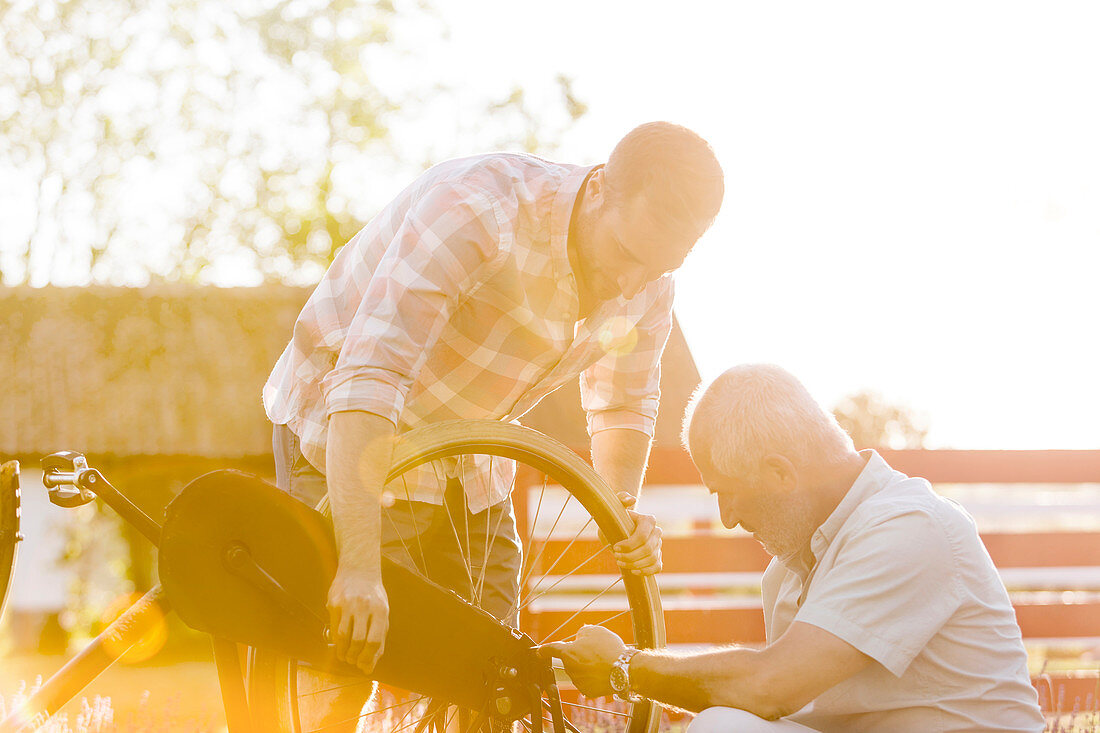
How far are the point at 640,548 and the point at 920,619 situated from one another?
0.64 m

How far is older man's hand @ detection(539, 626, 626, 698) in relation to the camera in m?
2.23

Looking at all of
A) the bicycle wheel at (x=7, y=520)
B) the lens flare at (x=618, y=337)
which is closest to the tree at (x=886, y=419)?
the lens flare at (x=618, y=337)

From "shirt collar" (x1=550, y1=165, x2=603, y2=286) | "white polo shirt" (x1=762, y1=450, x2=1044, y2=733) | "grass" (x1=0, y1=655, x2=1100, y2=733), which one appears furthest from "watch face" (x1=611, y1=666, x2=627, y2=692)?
"shirt collar" (x1=550, y1=165, x2=603, y2=286)

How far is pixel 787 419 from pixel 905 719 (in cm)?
60

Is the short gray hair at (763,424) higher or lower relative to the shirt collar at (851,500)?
higher

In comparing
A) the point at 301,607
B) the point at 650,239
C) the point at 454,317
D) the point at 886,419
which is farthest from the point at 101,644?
the point at 886,419

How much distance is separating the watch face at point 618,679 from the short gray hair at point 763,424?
466 millimetres

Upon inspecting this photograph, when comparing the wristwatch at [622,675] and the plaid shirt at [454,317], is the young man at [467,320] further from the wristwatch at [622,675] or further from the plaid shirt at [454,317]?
the wristwatch at [622,675]

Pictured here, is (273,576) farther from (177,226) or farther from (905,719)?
(177,226)

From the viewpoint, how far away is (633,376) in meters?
2.73

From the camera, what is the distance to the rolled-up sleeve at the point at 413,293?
1.83 meters

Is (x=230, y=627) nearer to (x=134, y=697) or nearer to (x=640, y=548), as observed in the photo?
(x=640, y=548)

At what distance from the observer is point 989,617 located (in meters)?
2.02

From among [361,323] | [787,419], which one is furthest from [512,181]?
[787,419]
